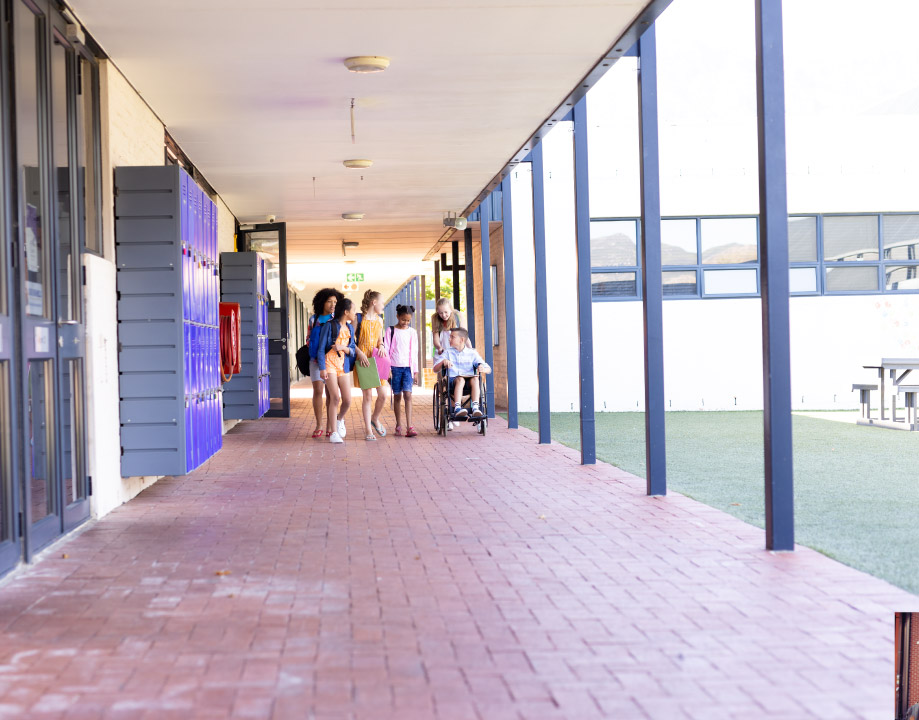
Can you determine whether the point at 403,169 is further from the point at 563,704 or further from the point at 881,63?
the point at 881,63

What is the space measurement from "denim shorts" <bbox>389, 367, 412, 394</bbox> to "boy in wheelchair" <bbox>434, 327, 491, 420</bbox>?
1.24 ft

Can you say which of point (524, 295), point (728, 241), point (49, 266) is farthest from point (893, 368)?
point (49, 266)

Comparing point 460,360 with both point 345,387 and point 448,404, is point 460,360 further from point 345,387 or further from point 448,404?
point 345,387

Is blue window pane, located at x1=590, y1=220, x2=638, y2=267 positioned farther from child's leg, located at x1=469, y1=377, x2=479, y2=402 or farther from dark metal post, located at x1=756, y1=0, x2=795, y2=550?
dark metal post, located at x1=756, y1=0, x2=795, y2=550

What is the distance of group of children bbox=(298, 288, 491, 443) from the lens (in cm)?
1111

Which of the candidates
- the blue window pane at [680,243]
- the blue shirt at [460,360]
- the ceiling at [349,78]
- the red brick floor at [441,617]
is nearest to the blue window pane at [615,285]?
the blue window pane at [680,243]

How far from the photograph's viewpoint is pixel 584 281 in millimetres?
8773

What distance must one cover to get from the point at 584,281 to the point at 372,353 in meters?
3.51

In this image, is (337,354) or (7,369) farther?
(337,354)

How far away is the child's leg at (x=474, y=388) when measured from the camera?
463 inches

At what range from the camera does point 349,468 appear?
29.0ft

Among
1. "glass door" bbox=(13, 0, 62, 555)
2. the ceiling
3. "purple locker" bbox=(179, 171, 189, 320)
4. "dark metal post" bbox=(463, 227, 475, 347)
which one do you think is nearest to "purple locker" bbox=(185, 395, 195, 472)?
"purple locker" bbox=(179, 171, 189, 320)

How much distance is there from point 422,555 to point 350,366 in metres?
6.21

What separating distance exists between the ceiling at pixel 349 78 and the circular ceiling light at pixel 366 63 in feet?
0.31
